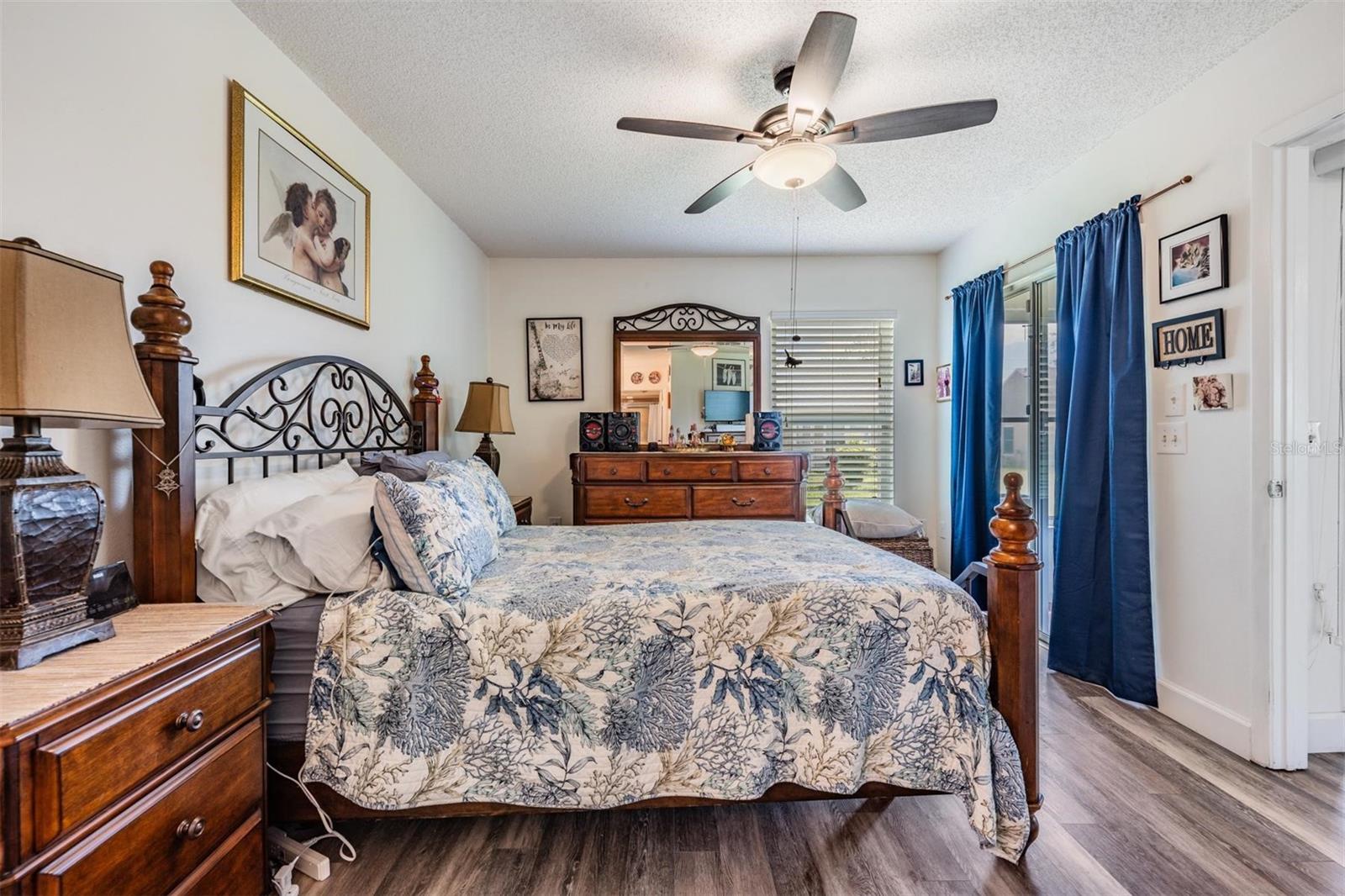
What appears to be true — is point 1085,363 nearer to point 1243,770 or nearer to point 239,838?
point 1243,770

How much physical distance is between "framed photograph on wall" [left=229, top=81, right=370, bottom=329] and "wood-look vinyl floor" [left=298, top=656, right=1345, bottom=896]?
189 cm

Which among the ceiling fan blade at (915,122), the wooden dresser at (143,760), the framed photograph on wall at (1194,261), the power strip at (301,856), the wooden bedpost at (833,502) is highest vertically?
the ceiling fan blade at (915,122)

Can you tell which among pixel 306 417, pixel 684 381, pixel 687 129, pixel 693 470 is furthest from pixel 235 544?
pixel 684 381

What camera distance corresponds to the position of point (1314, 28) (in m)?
1.81

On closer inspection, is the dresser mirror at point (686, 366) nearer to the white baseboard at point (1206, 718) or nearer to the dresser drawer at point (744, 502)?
the dresser drawer at point (744, 502)

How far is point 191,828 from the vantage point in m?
1.08

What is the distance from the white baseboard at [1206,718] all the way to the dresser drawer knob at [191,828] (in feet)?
10.4

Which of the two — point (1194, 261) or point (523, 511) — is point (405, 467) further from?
point (1194, 261)

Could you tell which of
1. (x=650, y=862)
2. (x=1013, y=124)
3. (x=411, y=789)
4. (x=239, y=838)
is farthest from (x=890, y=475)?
(x=239, y=838)

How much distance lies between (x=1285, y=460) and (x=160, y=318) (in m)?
3.52

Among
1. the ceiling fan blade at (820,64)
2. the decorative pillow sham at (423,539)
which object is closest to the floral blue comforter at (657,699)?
the decorative pillow sham at (423,539)

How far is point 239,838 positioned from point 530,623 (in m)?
0.75

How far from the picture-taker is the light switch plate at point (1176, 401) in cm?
228

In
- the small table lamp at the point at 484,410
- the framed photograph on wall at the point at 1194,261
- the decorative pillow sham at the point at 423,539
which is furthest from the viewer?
the small table lamp at the point at 484,410
